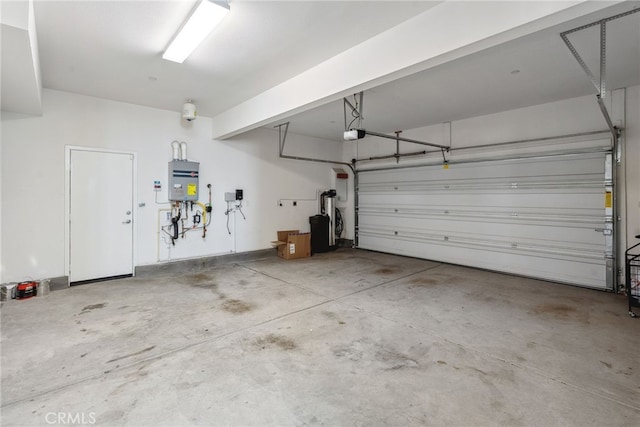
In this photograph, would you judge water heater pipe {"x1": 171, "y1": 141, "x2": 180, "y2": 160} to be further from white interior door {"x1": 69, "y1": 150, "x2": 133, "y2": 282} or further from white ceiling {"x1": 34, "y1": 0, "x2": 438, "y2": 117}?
white ceiling {"x1": 34, "y1": 0, "x2": 438, "y2": 117}

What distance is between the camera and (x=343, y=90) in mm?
3363

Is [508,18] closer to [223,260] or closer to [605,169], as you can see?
[605,169]

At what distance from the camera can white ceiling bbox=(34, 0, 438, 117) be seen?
2.55m

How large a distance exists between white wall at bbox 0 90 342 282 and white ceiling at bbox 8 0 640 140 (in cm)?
41

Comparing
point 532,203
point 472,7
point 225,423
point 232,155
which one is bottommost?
point 225,423

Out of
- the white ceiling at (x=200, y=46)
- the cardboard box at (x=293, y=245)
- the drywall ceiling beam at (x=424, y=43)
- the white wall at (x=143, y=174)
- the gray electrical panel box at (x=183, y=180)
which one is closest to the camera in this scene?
the drywall ceiling beam at (x=424, y=43)

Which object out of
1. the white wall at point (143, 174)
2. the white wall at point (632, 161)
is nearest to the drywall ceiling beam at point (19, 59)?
the white wall at point (143, 174)

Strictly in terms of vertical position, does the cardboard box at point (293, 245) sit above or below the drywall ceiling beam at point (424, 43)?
below

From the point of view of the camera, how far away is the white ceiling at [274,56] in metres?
2.59

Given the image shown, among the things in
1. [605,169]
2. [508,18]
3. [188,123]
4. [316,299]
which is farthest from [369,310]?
[188,123]

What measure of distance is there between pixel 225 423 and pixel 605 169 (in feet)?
19.0

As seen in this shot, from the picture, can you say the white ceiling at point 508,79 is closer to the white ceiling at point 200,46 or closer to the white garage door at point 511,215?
the white garage door at point 511,215

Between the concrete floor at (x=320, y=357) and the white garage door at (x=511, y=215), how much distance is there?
68 cm

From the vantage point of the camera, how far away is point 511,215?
17.7ft
